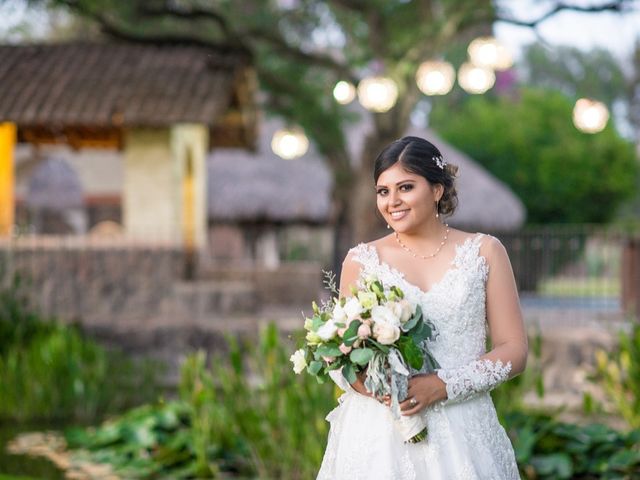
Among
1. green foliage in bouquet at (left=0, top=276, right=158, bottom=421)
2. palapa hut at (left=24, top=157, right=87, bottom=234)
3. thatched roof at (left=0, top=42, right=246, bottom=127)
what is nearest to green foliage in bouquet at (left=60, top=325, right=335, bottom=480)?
green foliage in bouquet at (left=0, top=276, right=158, bottom=421)

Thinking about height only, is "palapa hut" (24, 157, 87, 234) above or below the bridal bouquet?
above

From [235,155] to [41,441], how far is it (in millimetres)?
19343

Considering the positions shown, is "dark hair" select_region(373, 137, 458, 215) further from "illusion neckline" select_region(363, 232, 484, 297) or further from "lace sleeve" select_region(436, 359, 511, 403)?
"lace sleeve" select_region(436, 359, 511, 403)

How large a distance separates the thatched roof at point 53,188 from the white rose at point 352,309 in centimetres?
2692

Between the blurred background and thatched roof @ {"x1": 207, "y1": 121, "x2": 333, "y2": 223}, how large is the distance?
52 mm

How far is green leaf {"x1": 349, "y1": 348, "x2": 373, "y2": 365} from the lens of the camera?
3.57 meters

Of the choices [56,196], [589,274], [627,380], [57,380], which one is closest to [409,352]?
[627,380]

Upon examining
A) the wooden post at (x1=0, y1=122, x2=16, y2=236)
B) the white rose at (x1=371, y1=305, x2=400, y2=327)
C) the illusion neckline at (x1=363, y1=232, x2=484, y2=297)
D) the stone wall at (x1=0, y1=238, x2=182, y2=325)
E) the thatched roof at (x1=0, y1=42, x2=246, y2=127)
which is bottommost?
the stone wall at (x1=0, y1=238, x2=182, y2=325)

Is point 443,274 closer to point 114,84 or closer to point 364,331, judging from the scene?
point 364,331

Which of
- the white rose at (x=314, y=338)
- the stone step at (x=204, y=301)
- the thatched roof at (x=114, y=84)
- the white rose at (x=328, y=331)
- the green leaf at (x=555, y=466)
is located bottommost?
the green leaf at (x=555, y=466)

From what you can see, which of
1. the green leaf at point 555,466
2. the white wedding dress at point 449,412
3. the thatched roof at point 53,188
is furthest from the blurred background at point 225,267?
the thatched roof at point 53,188

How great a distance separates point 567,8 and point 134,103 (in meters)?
5.42

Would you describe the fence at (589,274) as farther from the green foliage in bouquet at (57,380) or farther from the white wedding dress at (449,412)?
the white wedding dress at (449,412)

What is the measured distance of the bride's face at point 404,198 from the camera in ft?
12.5
